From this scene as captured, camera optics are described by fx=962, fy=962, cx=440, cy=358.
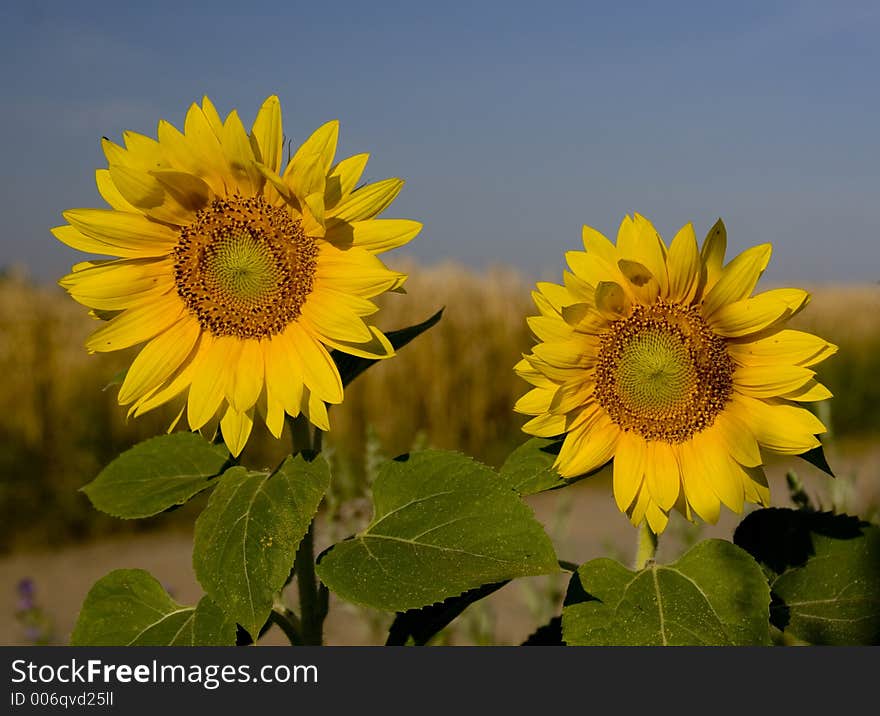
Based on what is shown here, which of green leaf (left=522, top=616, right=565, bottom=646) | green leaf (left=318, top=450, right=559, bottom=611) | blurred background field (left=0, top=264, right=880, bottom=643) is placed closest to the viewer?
green leaf (left=318, top=450, right=559, bottom=611)

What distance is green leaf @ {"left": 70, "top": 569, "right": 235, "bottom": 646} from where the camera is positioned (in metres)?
1.24

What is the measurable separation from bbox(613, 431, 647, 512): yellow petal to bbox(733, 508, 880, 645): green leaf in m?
0.21

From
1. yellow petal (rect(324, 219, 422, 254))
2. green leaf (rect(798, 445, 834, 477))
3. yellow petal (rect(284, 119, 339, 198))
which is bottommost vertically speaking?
green leaf (rect(798, 445, 834, 477))

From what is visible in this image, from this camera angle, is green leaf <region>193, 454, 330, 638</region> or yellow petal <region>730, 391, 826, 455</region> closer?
green leaf <region>193, 454, 330, 638</region>

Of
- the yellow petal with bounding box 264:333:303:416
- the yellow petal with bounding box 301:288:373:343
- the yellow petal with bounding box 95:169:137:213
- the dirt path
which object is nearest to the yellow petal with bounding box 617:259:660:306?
the yellow petal with bounding box 301:288:373:343

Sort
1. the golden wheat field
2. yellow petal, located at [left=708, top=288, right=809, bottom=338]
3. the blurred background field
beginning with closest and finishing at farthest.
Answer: yellow petal, located at [left=708, top=288, right=809, bottom=338] < the blurred background field < the golden wheat field

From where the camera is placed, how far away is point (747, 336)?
1.25 m

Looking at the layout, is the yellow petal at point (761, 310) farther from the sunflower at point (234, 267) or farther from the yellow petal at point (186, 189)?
the yellow petal at point (186, 189)

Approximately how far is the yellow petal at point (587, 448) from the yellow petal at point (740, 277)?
218mm

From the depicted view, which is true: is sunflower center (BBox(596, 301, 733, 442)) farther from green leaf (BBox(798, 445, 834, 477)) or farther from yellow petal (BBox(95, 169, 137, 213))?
yellow petal (BBox(95, 169, 137, 213))

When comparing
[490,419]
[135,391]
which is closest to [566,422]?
[135,391]

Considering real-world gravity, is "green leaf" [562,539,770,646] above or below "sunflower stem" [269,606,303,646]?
above

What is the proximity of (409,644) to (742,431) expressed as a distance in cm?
53

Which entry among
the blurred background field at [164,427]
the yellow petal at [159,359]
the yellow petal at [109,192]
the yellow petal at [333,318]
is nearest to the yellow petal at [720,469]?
the yellow petal at [333,318]
